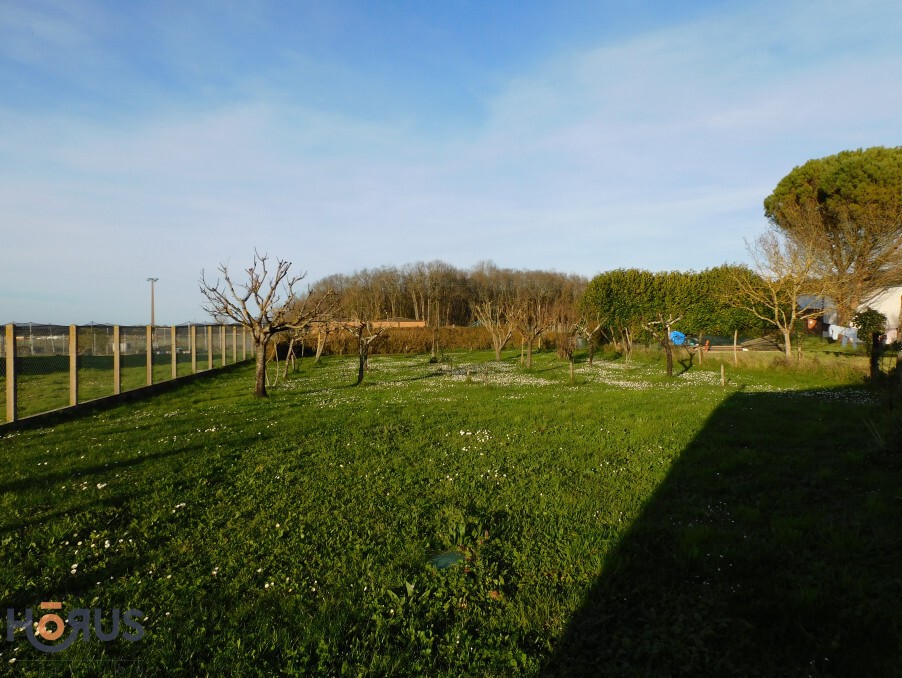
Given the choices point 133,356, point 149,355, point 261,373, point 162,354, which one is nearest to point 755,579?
point 261,373

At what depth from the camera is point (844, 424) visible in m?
9.46

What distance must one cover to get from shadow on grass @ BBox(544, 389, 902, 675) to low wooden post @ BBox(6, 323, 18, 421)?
12.1m

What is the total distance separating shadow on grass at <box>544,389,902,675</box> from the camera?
317 centimetres

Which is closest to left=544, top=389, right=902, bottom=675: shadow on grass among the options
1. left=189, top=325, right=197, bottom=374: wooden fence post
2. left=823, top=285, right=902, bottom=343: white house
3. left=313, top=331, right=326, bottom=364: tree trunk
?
left=189, top=325, right=197, bottom=374: wooden fence post

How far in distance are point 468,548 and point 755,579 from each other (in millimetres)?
2362

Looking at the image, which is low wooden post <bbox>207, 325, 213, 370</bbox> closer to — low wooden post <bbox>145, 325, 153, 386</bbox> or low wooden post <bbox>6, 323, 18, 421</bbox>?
low wooden post <bbox>145, 325, 153, 386</bbox>

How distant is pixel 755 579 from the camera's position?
4.02 metres

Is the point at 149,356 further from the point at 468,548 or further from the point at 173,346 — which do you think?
the point at 468,548

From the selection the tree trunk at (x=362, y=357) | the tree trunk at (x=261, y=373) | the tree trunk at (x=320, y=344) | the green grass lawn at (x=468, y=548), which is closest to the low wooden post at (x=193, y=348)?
the tree trunk at (x=362, y=357)

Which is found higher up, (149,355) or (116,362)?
(149,355)

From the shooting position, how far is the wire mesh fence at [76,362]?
419 inches

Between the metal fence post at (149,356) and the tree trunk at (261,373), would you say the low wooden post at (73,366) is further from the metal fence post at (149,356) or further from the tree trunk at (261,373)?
the tree trunk at (261,373)

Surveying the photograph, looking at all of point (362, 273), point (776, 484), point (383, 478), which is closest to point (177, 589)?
point (383, 478)

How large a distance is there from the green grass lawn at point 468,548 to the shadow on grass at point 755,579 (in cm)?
2
